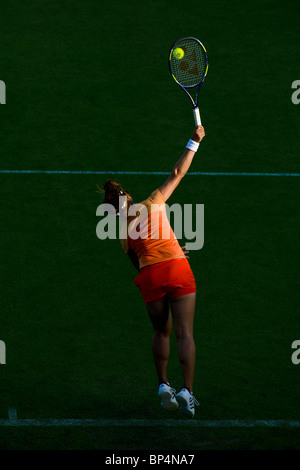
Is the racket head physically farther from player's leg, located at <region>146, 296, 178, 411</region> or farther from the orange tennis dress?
player's leg, located at <region>146, 296, 178, 411</region>

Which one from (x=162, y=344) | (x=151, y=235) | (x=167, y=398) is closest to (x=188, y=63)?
(x=151, y=235)

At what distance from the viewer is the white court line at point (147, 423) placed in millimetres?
7406

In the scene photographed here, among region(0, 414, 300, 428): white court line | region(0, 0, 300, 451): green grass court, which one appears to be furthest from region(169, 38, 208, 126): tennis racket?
region(0, 414, 300, 428): white court line

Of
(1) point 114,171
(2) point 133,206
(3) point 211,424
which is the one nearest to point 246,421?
(3) point 211,424

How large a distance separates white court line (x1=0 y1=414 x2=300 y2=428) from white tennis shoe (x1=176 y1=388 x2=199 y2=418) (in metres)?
0.23

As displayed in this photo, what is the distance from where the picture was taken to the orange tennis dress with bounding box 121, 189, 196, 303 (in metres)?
7.35

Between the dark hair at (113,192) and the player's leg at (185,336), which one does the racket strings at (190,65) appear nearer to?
the dark hair at (113,192)

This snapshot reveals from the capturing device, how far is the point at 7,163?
1227 cm

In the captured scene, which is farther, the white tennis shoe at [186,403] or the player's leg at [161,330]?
the player's leg at [161,330]

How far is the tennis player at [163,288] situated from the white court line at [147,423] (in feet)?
0.64

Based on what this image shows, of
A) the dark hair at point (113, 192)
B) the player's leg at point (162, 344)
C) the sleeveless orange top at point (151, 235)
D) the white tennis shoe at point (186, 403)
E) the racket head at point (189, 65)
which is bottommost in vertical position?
the white tennis shoe at point (186, 403)

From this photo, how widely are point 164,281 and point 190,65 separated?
289 cm

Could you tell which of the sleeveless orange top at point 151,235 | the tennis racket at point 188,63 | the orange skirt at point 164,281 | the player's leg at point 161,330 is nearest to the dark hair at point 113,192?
the sleeveless orange top at point 151,235
